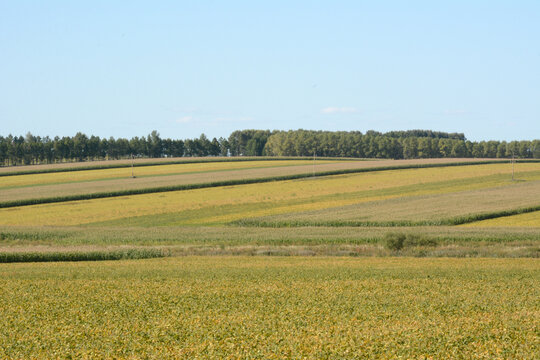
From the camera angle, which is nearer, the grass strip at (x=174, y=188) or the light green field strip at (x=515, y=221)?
the light green field strip at (x=515, y=221)

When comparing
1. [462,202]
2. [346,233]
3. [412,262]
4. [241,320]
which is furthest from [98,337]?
[462,202]

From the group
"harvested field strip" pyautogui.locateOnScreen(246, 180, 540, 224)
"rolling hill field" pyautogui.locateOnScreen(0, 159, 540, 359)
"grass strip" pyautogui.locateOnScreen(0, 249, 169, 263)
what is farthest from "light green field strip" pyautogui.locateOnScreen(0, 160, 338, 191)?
"grass strip" pyautogui.locateOnScreen(0, 249, 169, 263)

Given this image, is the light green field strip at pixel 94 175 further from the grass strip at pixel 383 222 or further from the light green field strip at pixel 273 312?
the light green field strip at pixel 273 312

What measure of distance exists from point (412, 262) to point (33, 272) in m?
20.6

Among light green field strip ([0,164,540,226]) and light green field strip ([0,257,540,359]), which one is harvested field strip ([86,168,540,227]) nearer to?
light green field strip ([0,164,540,226])

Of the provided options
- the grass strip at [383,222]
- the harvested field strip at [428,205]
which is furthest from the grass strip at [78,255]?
the harvested field strip at [428,205]

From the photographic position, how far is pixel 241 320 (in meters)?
19.1

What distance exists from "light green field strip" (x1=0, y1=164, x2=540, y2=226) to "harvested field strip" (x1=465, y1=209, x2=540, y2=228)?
19462 millimetres

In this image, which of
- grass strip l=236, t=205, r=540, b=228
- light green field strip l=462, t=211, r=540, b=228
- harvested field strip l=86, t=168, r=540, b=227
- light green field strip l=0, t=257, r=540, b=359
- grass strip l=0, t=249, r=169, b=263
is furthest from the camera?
harvested field strip l=86, t=168, r=540, b=227

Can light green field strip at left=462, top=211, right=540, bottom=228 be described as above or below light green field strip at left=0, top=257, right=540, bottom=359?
below

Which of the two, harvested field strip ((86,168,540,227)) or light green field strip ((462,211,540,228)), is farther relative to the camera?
harvested field strip ((86,168,540,227))

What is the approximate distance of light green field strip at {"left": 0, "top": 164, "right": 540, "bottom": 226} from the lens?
67438 mm

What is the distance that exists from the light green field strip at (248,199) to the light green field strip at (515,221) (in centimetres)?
1947

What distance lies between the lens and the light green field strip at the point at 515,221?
5578 cm
